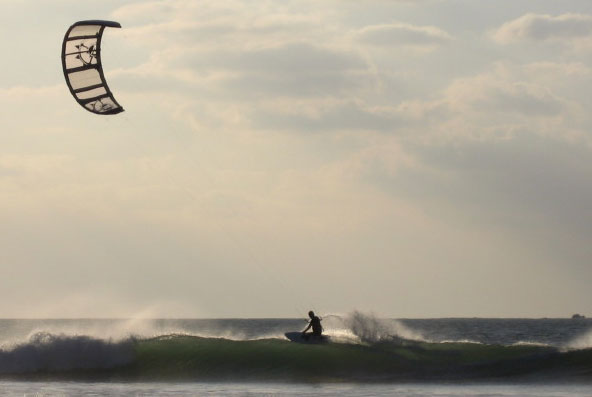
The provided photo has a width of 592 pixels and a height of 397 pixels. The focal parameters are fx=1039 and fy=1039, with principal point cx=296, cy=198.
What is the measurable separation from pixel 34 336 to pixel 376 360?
8587 mm

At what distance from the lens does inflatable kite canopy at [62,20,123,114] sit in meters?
21.6

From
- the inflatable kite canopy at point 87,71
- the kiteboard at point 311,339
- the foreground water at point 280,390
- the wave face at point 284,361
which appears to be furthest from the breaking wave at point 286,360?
the inflatable kite canopy at point 87,71

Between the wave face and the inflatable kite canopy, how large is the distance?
252 inches

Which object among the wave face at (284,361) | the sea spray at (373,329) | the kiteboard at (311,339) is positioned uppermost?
the sea spray at (373,329)

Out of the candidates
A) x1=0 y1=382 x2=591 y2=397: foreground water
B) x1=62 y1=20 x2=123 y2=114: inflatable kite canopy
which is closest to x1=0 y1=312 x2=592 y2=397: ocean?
x1=0 y1=382 x2=591 y2=397: foreground water

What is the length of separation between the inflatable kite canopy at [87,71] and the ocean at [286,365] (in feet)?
19.4

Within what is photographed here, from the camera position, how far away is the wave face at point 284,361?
23578mm

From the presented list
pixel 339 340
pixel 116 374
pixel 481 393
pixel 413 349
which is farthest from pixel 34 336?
pixel 481 393

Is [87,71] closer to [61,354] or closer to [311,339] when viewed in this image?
[61,354]

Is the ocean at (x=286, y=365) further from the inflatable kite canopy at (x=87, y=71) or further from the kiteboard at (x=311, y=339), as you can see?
the inflatable kite canopy at (x=87, y=71)

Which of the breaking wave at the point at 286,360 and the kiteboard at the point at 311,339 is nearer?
the breaking wave at the point at 286,360

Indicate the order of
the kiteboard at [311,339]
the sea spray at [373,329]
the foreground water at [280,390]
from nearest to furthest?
the foreground water at [280,390]
the kiteboard at [311,339]
the sea spray at [373,329]

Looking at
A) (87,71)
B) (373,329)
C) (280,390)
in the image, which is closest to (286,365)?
(373,329)

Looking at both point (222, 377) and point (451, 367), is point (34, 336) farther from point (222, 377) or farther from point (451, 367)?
point (451, 367)
